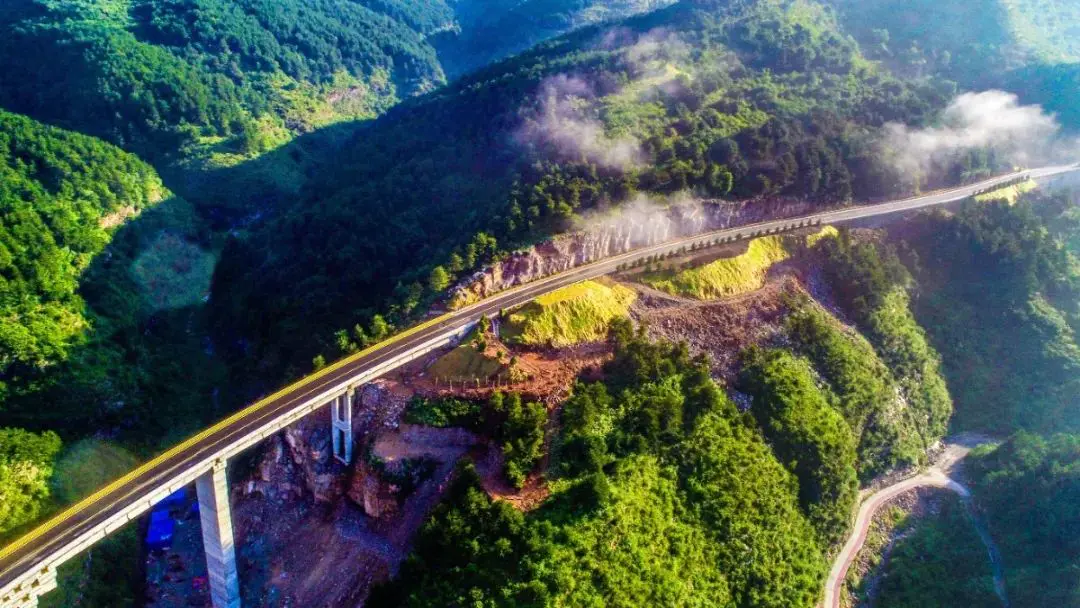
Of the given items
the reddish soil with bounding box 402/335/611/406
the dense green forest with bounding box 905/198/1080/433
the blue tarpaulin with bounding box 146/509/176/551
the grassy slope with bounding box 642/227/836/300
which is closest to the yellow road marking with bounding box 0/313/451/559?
the reddish soil with bounding box 402/335/611/406

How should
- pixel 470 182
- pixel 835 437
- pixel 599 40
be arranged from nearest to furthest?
pixel 835 437
pixel 470 182
pixel 599 40

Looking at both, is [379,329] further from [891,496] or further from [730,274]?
[891,496]

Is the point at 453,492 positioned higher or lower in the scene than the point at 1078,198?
lower

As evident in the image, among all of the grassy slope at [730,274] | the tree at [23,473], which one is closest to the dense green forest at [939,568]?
the grassy slope at [730,274]

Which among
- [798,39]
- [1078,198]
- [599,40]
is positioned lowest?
[1078,198]

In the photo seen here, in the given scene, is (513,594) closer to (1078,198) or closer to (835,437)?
(835,437)

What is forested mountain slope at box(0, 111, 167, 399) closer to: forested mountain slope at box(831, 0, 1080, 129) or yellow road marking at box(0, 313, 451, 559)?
yellow road marking at box(0, 313, 451, 559)

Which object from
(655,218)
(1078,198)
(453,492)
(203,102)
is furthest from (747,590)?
(203,102)

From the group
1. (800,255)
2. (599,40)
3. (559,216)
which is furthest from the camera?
(599,40)

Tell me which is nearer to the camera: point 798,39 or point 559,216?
point 559,216
